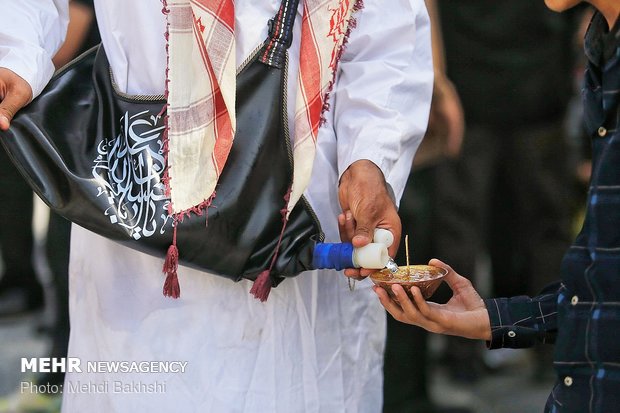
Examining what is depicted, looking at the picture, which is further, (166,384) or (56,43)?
(56,43)

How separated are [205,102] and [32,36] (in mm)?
459

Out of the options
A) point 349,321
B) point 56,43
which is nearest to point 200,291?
Answer: point 349,321

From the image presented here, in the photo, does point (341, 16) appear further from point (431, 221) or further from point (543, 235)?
point (543, 235)

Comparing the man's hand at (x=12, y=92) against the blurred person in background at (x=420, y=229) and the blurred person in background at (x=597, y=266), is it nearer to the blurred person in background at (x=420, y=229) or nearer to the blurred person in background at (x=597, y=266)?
the blurred person in background at (x=597, y=266)

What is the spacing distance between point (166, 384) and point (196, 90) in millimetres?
656

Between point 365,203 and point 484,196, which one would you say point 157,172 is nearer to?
point 365,203

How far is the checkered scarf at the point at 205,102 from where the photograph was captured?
2.22 metres

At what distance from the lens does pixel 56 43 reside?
2.49 metres

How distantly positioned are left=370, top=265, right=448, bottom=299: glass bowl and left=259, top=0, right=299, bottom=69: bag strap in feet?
1.75

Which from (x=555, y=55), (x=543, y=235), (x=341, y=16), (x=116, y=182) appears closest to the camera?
(x=116, y=182)

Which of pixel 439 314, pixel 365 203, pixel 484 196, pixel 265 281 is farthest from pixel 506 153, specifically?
pixel 439 314

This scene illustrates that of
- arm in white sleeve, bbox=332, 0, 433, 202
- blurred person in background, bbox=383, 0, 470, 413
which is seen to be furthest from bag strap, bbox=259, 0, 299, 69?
blurred person in background, bbox=383, 0, 470, 413

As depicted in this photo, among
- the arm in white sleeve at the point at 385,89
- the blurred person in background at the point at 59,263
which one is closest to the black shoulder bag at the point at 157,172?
the arm in white sleeve at the point at 385,89

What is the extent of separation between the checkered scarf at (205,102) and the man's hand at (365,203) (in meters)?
0.10
